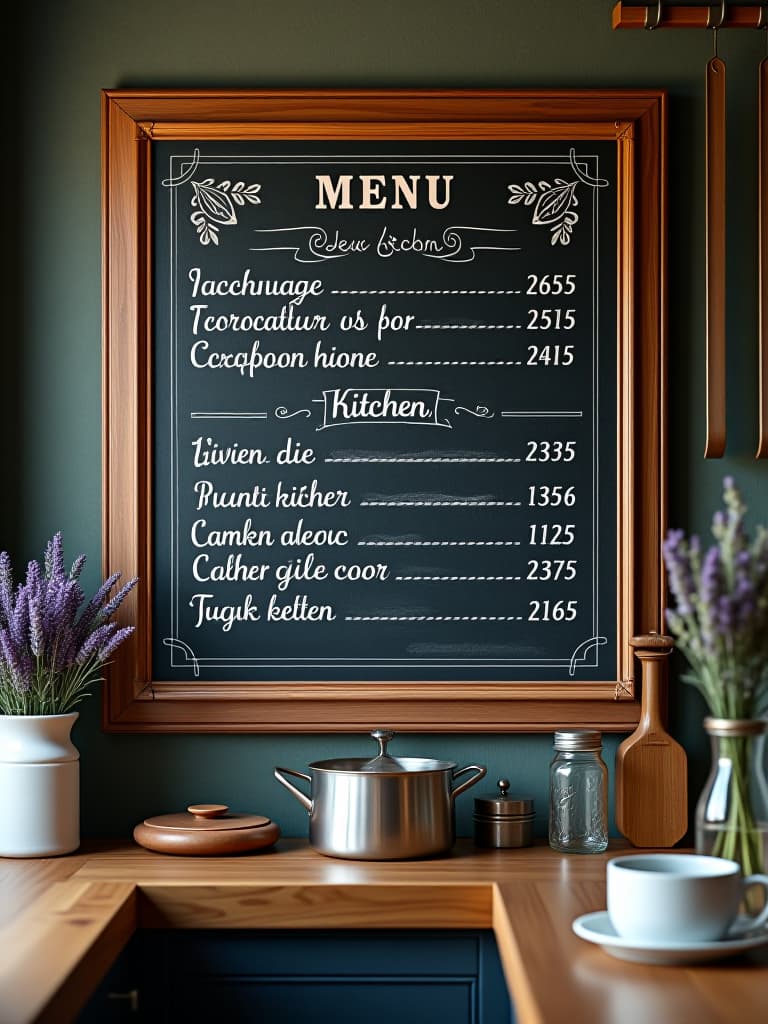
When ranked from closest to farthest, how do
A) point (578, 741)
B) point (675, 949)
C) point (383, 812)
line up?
point (675, 949)
point (383, 812)
point (578, 741)

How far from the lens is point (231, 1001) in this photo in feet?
6.34

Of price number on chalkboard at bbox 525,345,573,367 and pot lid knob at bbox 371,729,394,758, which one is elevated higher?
price number on chalkboard at bbox 525,345,573,367

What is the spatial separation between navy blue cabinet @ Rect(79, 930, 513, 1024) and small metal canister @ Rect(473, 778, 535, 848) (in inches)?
10.4

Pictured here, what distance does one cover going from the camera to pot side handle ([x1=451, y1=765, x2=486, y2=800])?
2090 millimetres

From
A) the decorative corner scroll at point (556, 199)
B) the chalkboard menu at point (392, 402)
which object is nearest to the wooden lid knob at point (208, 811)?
the chalkboard menu at point (392, 402)

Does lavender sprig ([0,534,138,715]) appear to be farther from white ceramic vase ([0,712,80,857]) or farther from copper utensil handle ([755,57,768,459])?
copper utensil handle ([755,57,768,459])

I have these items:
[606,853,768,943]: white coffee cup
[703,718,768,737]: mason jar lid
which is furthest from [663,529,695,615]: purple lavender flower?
[606,853,768,943]: white coffee cup

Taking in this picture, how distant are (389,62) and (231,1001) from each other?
165 centimetres

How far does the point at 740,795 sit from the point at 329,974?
0.77 m

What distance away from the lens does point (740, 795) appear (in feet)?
4.86

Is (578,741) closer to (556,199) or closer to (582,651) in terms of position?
(582,651)

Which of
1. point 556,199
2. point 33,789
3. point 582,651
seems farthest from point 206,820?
point 556,199

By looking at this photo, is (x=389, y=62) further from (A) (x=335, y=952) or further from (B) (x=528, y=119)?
(A) (x=335, y=952)

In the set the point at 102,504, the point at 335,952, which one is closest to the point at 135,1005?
the point at 335,952
